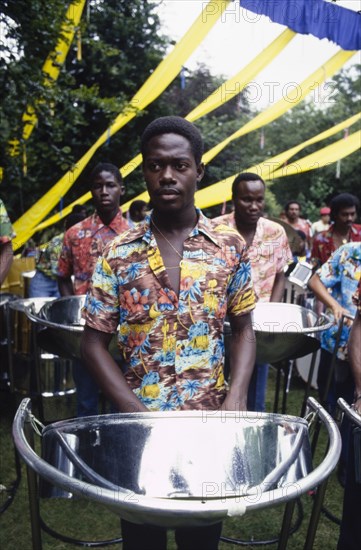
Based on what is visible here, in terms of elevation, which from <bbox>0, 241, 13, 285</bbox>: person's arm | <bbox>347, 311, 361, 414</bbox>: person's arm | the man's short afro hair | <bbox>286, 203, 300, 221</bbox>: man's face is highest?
<bbox>286, 203, 300, 221</bbox>: man's face

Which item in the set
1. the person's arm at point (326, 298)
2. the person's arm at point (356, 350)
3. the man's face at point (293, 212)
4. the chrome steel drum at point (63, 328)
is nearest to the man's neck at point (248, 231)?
the person's arm at point (326, 298)

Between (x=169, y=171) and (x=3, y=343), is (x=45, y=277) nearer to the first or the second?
(x=3, y=343)

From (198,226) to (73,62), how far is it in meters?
6.36

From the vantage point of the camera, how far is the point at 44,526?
1.86 meters

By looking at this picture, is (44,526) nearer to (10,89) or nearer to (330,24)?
(10,89)

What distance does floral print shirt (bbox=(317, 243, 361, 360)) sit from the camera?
2.03 metres

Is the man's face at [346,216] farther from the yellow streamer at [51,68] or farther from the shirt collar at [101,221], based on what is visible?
the yellow streamer at [51,68]

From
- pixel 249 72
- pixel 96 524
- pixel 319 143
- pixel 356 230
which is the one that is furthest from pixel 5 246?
pixel 319 143

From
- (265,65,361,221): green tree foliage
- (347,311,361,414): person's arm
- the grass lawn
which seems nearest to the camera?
(347,311,361,414): person's arm

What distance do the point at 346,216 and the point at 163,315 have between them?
2.24m

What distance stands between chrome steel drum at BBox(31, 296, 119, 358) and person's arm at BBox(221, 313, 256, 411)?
0.41 m

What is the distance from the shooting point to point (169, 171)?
1079 mm

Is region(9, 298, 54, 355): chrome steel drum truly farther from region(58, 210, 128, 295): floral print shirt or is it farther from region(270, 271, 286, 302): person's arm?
region(270, 271, 286, 302): person's arm

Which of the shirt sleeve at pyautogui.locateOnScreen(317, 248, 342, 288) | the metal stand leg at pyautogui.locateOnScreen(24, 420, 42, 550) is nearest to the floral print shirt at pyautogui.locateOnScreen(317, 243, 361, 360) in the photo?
the shirt sleeve at pyautogui.locateOnScreen(317, 248, 342, 288)
